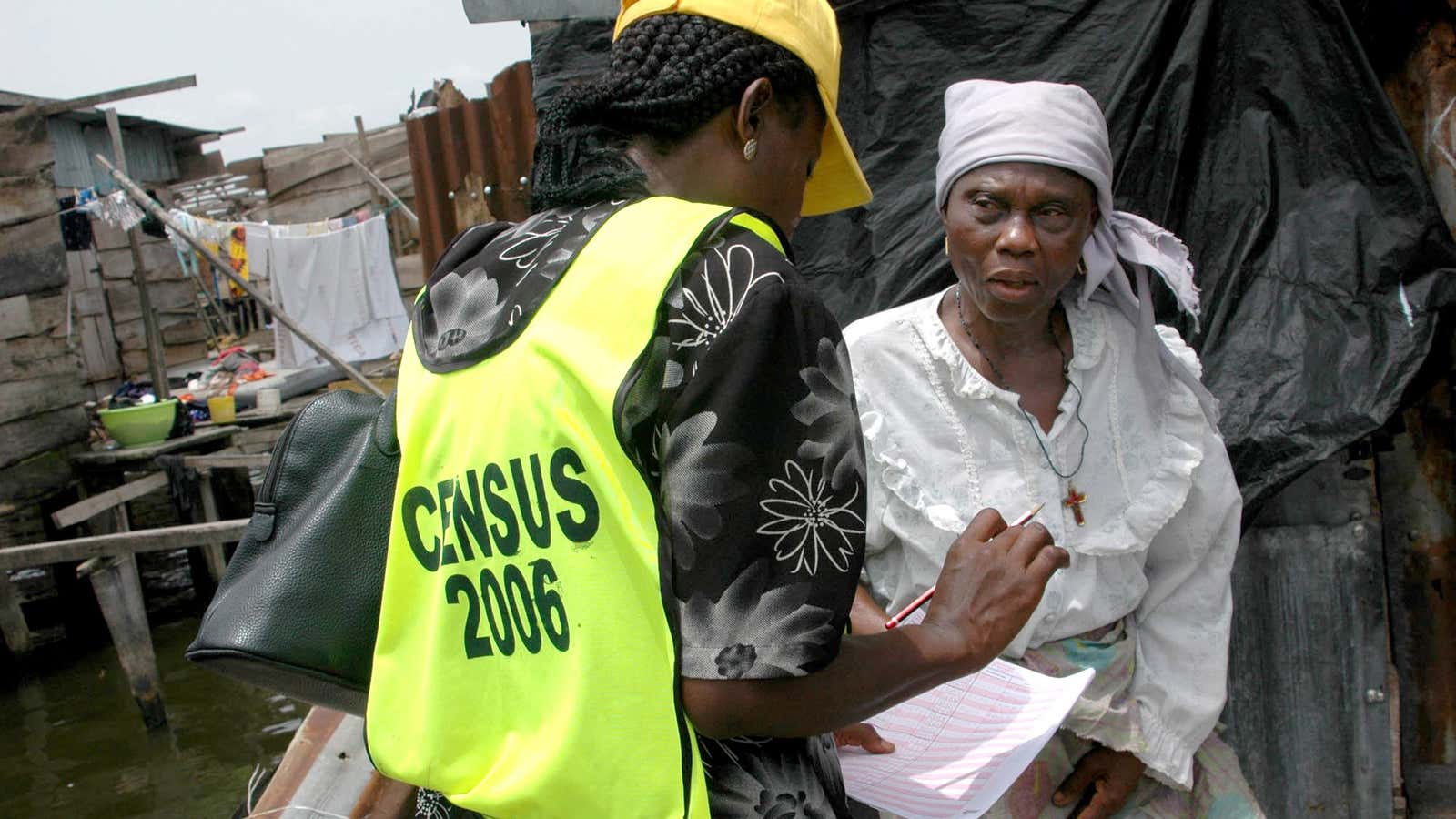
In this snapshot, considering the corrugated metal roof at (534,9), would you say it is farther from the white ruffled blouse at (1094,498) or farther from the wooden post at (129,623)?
the wooden post at (129,623)

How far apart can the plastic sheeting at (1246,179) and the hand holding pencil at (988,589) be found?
5.39 ft

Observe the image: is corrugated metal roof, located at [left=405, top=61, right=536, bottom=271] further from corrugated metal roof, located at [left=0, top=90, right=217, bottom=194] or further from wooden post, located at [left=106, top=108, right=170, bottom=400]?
corrugated metal roof, located at [left=0, top=90, right=217, bottom=194]

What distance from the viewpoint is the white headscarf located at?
2092 millimetres

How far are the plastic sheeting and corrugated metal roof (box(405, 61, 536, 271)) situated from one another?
2.12 meters

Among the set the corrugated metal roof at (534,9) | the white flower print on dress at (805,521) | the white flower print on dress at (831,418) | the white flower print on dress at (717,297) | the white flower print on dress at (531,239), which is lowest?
the white flower print on dress at (805,521)

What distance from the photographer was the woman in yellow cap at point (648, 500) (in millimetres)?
1024

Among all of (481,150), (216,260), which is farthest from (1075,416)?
(216,260)

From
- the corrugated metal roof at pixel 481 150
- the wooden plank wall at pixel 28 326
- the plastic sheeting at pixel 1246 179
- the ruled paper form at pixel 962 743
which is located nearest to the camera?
the ruled paper form at pixel 962 743

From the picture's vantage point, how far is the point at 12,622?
1060cm

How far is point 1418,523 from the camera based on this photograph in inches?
120

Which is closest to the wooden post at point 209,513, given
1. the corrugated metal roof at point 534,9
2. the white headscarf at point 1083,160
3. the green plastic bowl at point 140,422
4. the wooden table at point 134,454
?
the wooden table at point 134,454

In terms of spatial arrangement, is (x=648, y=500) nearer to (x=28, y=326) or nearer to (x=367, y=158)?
(x=28, y=326)

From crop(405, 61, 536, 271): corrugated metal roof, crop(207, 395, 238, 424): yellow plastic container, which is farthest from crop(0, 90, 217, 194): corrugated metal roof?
crop(405, 61, 536, 271): corrugated metal roof

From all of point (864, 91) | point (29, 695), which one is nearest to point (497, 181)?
point (864, 91)
